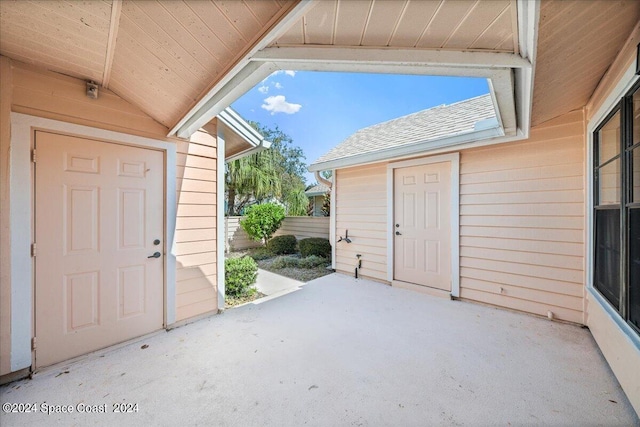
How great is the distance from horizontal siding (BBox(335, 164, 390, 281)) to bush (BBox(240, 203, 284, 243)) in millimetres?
3160

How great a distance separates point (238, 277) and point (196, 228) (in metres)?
1.17

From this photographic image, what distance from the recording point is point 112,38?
1.57 metres

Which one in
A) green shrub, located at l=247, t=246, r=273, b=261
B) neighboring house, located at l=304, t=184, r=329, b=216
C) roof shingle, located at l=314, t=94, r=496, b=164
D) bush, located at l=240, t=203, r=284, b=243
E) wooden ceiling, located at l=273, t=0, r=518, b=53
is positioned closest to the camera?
wooden ceiling, located at l=273, t=0, r=518, b=53

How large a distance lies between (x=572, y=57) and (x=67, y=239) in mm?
4207

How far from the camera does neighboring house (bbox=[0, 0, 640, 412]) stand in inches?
53.2

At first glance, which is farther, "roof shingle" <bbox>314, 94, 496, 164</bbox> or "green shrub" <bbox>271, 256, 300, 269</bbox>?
"green shrub" <bbox>271, 256, 300, 269</bbox>

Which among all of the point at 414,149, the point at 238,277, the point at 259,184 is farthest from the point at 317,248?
the point at 259,184

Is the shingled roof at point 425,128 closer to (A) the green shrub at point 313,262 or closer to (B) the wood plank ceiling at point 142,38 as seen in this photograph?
(A) the green shrub at point 313,262

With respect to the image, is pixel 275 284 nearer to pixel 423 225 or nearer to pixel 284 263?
pixel 284 263

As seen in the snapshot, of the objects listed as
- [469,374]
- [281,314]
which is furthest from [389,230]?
[469,374]

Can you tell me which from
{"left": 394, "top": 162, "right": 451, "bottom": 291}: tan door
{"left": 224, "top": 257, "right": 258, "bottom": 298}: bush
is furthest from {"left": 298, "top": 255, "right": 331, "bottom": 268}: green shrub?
{"left": 394, "top": 162, "right": 451, "bottom": 291}: tan door

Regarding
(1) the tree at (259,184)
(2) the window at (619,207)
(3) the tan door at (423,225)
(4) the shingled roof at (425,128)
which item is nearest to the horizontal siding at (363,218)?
(3) the tan door at (423,225)

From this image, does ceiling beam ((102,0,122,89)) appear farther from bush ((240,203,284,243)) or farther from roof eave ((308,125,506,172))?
bush ((240,203,284,243))

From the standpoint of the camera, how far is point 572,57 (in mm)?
1711
